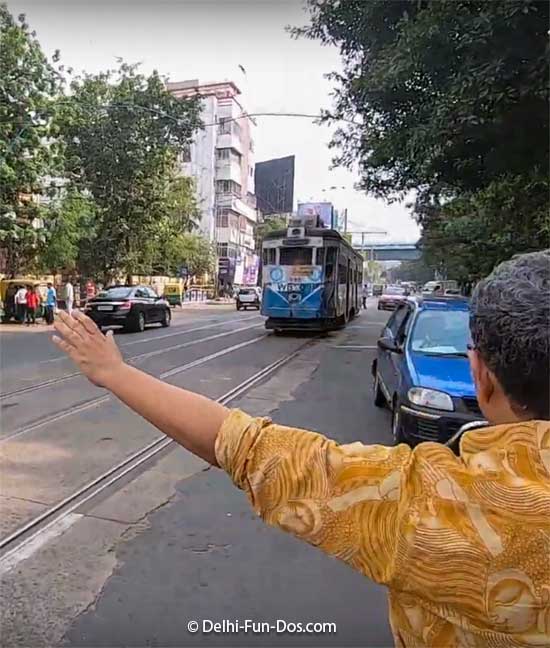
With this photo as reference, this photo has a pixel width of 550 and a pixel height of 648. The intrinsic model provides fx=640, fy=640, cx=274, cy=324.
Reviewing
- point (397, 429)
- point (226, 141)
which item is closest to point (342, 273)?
point (397, 429)

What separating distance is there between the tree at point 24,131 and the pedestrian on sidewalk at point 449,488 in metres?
19.7

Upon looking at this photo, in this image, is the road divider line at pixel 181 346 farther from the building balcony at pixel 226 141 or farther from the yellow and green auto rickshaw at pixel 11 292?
the building balcony at pixel 226 141

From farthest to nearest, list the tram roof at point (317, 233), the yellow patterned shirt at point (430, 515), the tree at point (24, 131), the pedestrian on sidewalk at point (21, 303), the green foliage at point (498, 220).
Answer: the pedestrian on sidewalk at point (21, 303), the tree at point (24, 131), the tram roof at point (317, 233), the green foliage at point (498, 220), the yellow patterned shirt at point (430, 515)

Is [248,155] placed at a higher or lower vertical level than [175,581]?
higher

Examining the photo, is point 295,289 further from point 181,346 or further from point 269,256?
point 181,346

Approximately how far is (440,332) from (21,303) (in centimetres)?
1762

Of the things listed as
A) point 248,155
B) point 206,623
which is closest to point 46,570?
point 206,623

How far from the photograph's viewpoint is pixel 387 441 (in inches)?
249

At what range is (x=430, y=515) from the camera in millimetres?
1018

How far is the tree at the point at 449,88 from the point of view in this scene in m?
7.99

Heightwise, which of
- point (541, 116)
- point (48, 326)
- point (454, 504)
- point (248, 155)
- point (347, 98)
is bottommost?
point (48, 326)

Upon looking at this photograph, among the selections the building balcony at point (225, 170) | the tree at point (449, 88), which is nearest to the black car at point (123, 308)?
the tree at point (449, 88)

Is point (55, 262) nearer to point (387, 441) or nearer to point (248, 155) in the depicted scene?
point (387, 441)

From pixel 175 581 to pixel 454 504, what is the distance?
2.65 m
